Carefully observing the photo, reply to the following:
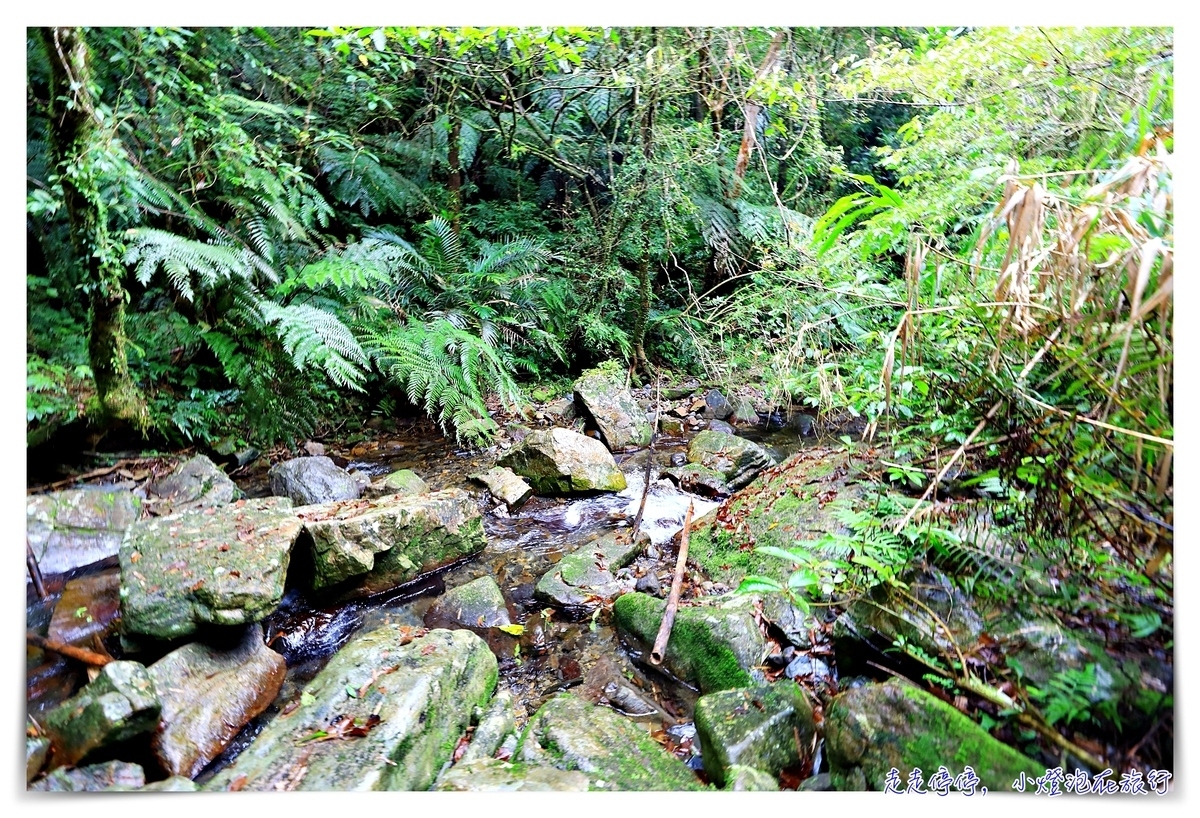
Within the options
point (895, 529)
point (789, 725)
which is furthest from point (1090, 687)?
point (789, 725)

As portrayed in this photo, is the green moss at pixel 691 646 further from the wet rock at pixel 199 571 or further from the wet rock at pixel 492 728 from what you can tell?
the wet rock at pixel 199 571

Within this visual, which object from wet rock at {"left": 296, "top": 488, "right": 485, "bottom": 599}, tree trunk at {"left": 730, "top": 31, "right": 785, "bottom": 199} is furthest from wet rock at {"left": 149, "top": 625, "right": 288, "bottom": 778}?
tree trunk at {"left": 730, "top": 31, "right": 785, "bottom": 199}

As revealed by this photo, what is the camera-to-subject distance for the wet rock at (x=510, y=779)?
1.33m

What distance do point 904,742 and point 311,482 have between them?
10.4 feet

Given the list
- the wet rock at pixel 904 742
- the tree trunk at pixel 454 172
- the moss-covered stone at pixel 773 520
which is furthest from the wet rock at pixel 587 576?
the tree trunk at pixel 454 172

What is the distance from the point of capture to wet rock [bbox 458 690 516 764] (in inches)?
65.7

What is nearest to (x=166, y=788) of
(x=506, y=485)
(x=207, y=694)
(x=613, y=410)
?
(x=207, y=694)

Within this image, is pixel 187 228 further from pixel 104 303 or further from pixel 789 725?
pixel 789 725

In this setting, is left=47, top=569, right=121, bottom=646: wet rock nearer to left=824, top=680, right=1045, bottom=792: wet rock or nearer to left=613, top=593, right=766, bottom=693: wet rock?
left=613, top=593, right=766, bottom=693: wet rock

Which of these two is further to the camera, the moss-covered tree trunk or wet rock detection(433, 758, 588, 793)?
the moss-covered tree trunk

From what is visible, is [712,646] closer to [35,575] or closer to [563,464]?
[563,464]

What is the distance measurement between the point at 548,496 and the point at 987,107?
3.03 metres

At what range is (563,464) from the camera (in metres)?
3.73

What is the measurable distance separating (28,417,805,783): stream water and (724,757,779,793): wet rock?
33 cm
